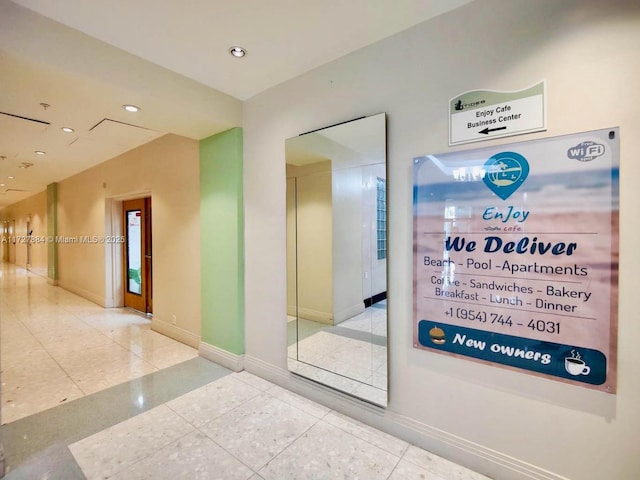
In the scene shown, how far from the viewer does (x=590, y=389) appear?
149cm

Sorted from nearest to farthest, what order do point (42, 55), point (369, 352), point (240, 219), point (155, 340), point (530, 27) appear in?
1. point (530, 27)
2. point (42, 55)
3. point (369, 352)
4. point (240, 219)
5. point (155, 340)

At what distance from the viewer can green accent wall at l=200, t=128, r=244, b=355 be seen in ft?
10.2

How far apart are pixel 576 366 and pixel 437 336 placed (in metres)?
0.70

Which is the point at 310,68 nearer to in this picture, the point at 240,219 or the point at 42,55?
the point at 240,219

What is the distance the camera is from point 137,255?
5.52m

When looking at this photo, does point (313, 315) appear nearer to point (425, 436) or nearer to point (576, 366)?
point (425, 436)

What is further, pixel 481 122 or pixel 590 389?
pixel 481 122

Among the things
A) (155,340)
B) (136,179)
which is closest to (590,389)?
(155,340)

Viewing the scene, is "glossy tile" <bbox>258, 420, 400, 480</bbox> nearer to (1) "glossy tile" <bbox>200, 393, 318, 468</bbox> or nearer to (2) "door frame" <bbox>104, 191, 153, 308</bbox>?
(1) "glossy tile" <bbox>200, 393, 318, 468</bbox>

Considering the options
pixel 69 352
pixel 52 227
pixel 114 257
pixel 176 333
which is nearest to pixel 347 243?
pixel 176 333

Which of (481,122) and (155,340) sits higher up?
(481,122)

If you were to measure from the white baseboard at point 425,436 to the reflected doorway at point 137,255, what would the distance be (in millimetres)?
3811

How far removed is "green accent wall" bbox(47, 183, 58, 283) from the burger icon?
1002 cm

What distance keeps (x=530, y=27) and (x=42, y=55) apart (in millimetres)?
3059
